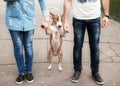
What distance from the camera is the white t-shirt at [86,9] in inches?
193

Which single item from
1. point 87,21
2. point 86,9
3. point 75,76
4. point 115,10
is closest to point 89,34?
point 87,21

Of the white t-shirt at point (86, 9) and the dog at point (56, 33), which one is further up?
the white t-shirt at point (86, 9)

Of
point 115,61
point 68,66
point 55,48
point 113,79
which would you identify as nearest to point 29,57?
point 55,48

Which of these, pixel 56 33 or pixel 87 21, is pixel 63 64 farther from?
pixel 87 21

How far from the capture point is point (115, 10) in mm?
11234

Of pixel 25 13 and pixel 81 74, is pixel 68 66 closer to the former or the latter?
pixel 81 74

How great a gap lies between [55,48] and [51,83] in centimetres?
66

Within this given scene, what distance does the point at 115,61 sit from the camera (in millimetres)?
6461

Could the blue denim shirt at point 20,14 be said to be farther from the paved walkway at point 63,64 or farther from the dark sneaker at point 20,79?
the paved walkway at point 63,64

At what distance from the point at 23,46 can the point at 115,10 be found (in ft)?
21.4

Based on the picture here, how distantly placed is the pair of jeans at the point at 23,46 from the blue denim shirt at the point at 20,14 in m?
0.12

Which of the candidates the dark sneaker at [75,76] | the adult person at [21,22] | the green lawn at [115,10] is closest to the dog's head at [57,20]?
the adult person at [21,22]

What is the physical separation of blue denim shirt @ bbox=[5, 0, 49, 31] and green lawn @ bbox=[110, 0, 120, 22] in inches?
213

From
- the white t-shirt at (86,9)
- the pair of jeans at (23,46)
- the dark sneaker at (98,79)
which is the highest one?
the white t-shirt at (86,9)
